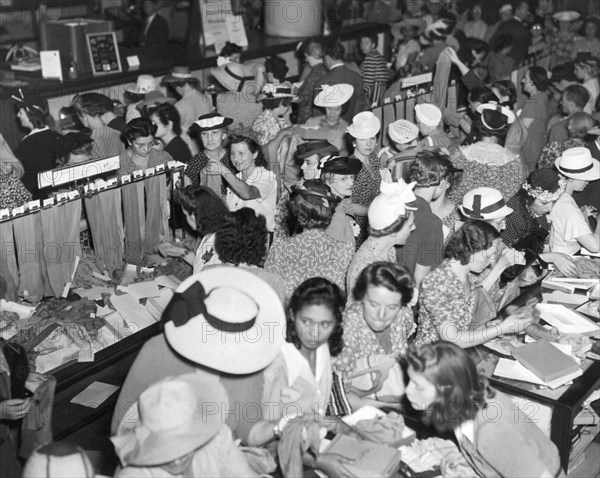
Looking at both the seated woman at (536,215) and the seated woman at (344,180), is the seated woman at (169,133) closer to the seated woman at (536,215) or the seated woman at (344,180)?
the seated woman at (344,180)

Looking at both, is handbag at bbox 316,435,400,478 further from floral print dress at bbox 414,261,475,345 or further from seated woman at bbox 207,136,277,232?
seated woman at bbox 207,136,277,232

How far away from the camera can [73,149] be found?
4.64m

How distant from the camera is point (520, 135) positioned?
6148mm

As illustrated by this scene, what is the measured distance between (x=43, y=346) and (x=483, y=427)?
82.8 inches

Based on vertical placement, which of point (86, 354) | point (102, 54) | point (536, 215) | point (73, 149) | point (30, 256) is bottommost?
point (102, 54)

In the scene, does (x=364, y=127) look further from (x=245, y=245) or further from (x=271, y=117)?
(x=245, y=245)

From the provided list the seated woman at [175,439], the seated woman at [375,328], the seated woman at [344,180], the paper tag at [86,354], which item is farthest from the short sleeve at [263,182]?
the seated woman at [175,439]

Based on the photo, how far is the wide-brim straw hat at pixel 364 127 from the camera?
508 centimetres

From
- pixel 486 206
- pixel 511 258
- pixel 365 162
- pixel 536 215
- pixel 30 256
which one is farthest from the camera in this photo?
pixel 365 162

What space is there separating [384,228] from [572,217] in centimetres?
149

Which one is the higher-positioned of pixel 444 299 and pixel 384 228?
pixel 384 228

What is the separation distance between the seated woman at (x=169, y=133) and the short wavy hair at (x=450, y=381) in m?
3.05

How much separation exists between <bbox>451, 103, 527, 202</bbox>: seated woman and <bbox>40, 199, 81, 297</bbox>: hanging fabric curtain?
2.49 m

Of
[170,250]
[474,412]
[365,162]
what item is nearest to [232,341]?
[474,412]
